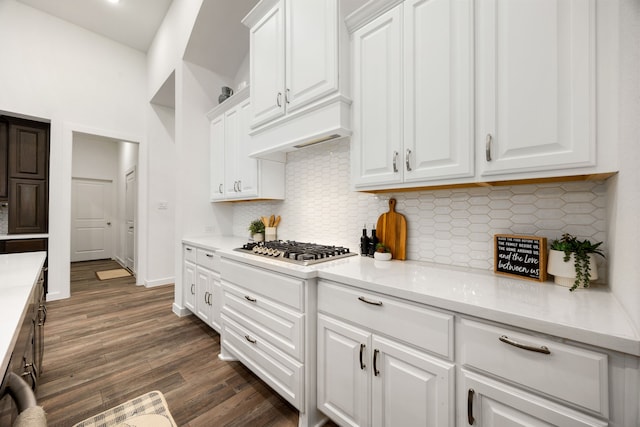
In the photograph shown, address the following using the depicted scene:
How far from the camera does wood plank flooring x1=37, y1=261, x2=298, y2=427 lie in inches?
64.7

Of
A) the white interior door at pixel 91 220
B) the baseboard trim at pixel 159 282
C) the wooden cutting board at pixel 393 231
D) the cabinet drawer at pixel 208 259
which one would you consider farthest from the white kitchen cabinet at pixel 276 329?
the white interior door at pixel 91 220

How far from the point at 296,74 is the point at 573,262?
6.31ft

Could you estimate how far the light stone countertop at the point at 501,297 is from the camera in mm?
740

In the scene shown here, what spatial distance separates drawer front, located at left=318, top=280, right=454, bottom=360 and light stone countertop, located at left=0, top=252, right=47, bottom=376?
113 cm

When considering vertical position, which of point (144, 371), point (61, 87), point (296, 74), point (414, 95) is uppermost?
point (61, 87)

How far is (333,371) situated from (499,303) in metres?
0.90

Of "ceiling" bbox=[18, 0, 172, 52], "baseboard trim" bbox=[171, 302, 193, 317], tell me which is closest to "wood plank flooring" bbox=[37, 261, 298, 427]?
"baseboard trim" bbox=[171, 302, 193, 317]

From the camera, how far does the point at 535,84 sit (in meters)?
1.06

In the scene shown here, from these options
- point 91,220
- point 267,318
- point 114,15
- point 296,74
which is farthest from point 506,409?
point 91,220

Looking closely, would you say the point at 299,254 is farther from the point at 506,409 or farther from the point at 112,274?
the point at 112,274

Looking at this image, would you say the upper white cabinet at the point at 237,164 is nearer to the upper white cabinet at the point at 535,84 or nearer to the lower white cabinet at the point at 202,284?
the lower white cabinet at the point at 202,284

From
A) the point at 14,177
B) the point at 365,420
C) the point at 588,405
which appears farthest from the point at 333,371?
the point at 14,177

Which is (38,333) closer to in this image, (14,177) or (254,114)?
(254,114)

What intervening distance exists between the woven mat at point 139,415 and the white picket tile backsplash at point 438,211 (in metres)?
1.48
